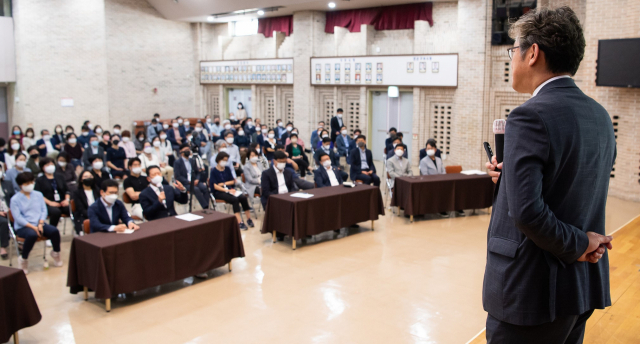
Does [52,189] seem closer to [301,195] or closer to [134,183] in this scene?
[134,183]

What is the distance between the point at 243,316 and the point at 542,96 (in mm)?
4383

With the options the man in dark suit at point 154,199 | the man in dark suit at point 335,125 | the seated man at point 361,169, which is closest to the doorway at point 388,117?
the man in dark suit at point 335,125

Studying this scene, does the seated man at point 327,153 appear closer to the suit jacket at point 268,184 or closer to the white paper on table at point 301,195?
the suit jacket at point 268,184

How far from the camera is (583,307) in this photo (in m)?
1.70

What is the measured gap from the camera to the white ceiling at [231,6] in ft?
51.0

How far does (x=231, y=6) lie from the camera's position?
55.3 feet

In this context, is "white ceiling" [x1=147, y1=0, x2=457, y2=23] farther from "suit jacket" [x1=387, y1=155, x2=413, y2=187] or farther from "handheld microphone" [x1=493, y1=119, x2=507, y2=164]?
"handheld microphone" [x1=493, y1=119, x2=507, y2=164]

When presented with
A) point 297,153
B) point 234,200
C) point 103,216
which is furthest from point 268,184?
point 297,153

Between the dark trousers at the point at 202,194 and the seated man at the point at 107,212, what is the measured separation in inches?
105

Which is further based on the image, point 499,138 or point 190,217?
point 190,217

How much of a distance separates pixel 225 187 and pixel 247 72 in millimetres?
11006

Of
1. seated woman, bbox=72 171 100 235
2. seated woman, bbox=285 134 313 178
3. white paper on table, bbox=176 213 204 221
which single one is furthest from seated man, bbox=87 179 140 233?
seated woman, bbox=285 134 313 178

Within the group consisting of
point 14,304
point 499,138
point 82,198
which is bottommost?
point 14,304

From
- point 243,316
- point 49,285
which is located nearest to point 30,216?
point 49,285
